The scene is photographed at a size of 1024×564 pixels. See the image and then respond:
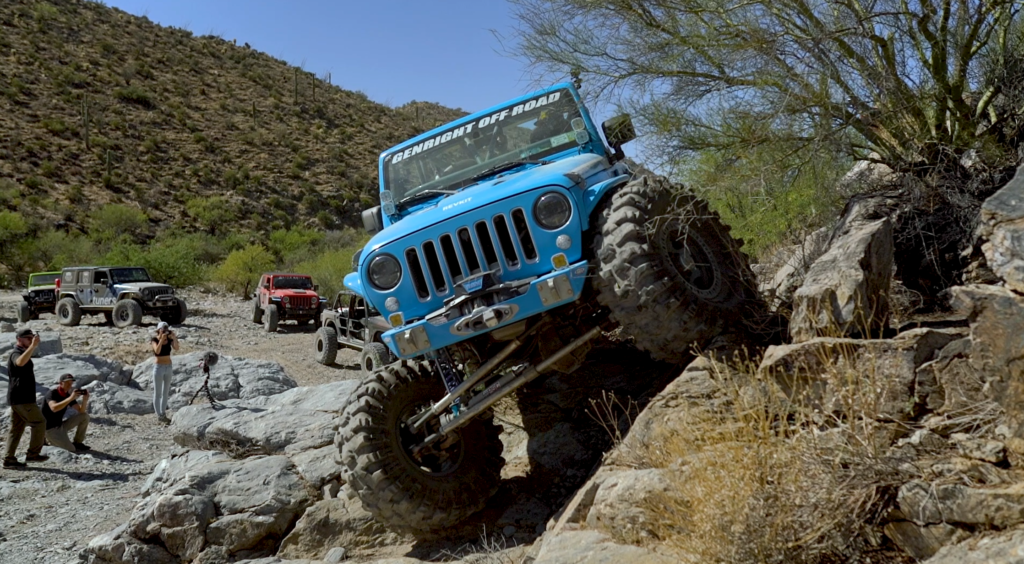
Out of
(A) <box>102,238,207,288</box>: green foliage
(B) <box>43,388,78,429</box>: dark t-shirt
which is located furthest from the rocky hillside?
(B) <box>43,388,78,429</box>: dark t-shirt

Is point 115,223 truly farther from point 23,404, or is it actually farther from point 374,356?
point 23,404

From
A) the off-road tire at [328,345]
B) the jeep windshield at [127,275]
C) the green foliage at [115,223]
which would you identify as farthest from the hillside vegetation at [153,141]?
the off-road tire at [328,345]

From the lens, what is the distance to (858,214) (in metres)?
5.66

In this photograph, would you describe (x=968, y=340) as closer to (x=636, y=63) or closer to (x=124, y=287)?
(x=636, y=63)

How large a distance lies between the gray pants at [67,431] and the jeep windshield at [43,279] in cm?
1643

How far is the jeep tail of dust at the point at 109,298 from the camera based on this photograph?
21.5 meters

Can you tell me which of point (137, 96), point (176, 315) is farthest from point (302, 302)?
point (137, 96)

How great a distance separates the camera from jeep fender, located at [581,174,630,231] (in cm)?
506

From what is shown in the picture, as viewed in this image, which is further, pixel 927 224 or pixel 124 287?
pixel 124 287

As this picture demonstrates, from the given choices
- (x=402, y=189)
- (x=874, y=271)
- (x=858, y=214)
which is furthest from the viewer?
(x=402, y=189)

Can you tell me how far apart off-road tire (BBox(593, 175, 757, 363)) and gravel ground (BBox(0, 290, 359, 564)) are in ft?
16.9

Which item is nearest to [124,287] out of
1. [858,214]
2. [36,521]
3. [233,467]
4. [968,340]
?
[36,521]

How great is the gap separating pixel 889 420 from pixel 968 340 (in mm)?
478

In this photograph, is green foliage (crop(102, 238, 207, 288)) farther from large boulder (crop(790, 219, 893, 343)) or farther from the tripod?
large boulder (crop(790, 219, 893, 343))
